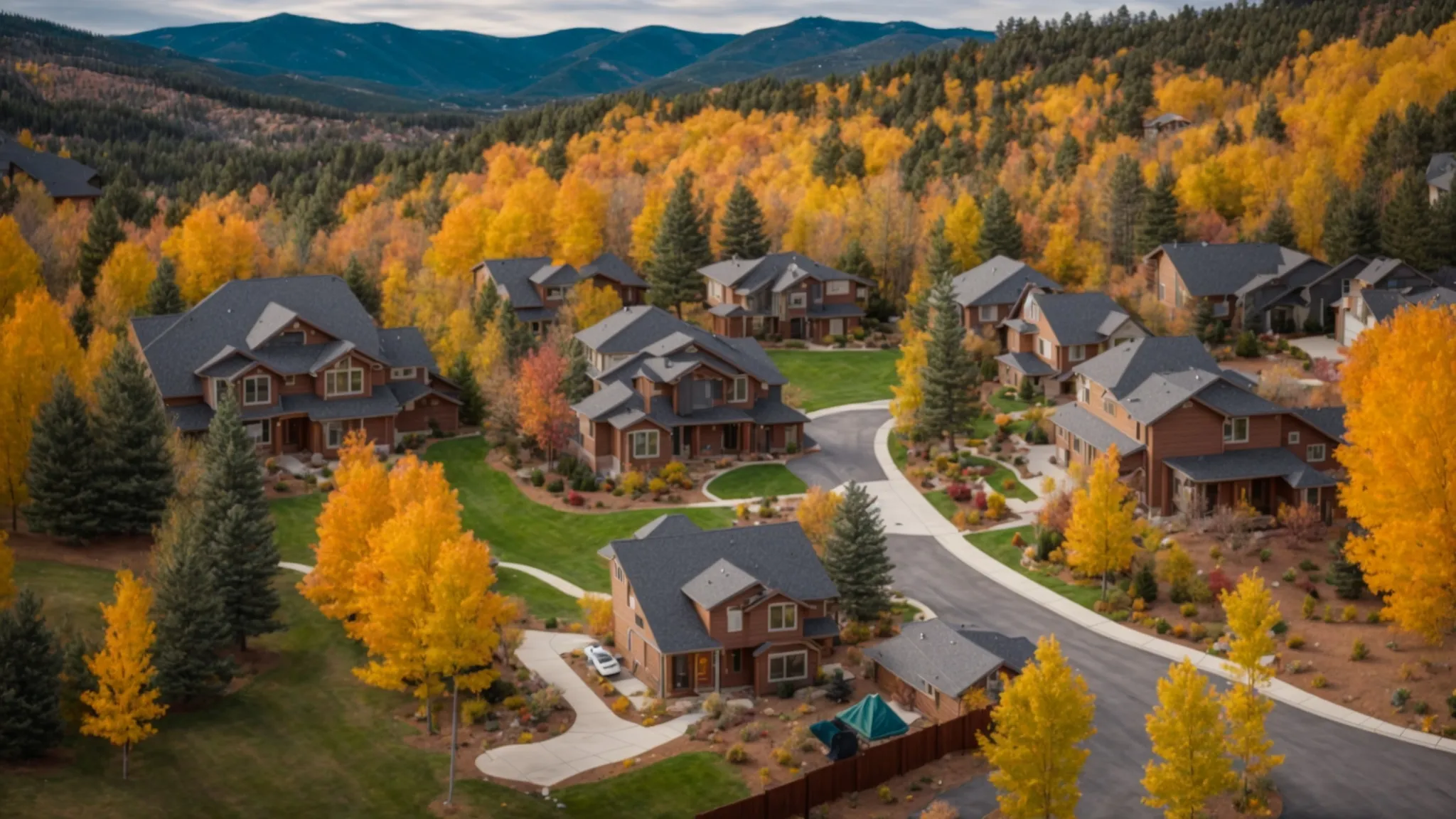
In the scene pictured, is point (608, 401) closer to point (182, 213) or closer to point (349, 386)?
point (349, 386)

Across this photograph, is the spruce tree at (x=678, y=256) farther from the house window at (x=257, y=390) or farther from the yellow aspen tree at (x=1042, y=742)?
the yellow aspen tree at (x=1042, y=742)

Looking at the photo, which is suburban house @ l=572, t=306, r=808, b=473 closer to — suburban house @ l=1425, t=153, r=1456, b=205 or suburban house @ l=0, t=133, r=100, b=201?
suburban house @ l=1425, t=153, r=1456, b=205

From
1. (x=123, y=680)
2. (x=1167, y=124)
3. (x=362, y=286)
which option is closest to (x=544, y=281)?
(x=362, y=286)

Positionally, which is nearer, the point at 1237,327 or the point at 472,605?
the point at 472,605

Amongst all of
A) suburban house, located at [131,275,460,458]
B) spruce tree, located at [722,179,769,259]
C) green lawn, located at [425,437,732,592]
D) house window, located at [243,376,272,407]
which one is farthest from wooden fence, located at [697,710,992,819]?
spruce tree, located at [722,179,769,259]

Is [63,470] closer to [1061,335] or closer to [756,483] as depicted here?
[756,483]

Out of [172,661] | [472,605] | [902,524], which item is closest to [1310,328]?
[902,524]
